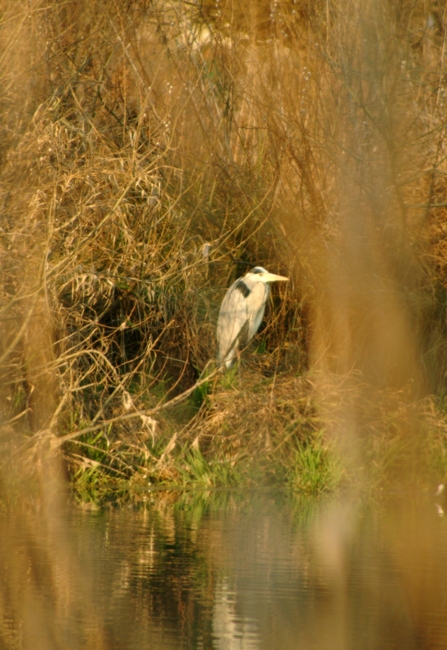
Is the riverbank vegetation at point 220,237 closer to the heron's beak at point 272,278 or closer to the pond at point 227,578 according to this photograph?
the heron's beak at point 272,278

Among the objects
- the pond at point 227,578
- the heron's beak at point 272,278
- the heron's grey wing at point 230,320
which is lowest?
the pond at point 227,578

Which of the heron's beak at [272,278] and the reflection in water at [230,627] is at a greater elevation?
the heron's beak at [272,278]

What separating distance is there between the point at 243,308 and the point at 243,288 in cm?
29

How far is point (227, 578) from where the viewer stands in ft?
17.1

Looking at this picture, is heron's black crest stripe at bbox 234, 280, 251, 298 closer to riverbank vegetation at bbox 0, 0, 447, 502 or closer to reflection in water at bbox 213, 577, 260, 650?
riverbank vegetation at bbox 0, 0, 447, 502

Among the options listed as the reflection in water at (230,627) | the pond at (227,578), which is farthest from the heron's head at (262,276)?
the reflection in water at (230,627)

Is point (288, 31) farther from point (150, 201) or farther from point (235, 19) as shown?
point (150, 201)

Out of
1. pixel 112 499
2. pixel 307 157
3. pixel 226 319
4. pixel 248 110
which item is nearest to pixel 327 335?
pixel 226 319

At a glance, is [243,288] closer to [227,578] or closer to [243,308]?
[243,308]

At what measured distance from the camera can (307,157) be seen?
9609 mm

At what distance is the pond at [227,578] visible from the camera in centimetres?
425

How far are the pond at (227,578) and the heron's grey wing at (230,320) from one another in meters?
2.14

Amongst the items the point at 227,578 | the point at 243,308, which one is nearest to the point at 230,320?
the point at 243,308

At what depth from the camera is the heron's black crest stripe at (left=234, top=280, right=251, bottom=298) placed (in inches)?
371
